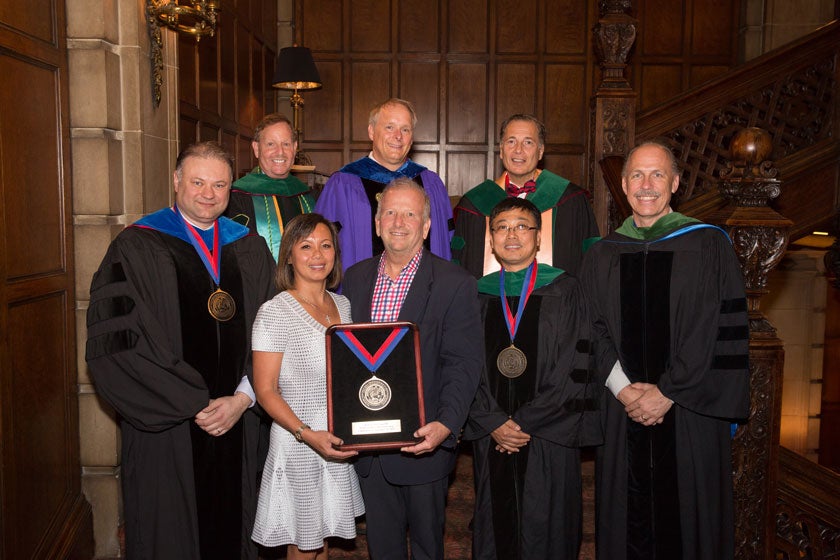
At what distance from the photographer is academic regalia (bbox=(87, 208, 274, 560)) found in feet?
8.64

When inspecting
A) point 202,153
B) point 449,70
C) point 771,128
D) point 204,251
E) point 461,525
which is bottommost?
point 461,525

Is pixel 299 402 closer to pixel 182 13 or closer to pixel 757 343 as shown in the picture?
pixel 757 343

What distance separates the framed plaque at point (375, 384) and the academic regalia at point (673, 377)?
3.01 ft

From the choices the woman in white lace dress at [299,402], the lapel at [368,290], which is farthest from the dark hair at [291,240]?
the lapel at [368,290]

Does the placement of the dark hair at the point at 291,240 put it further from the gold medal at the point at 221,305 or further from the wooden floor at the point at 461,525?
the wooden floor at the point at 461,525

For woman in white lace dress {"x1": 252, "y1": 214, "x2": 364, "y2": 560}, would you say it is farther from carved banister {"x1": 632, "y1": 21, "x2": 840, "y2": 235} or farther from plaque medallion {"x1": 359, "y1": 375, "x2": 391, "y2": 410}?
carved banister {"x1": 632, "y1": 21, "x2": 840, "y2": 235}

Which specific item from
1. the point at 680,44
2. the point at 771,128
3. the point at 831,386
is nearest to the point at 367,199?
the point at 771,128

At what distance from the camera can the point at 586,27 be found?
821 centimetres

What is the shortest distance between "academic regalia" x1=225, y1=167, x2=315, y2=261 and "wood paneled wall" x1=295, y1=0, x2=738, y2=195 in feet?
14.9

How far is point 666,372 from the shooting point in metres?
2.85

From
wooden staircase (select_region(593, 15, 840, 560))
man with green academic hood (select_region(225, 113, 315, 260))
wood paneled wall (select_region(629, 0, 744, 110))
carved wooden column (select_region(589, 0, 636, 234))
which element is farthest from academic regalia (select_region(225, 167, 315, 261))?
wood paneled wall (select_region(629, 0, 744, 110))

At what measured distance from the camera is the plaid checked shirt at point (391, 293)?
2.71 meters

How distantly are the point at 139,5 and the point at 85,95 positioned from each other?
522 mm

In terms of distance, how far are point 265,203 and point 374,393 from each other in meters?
1.77
